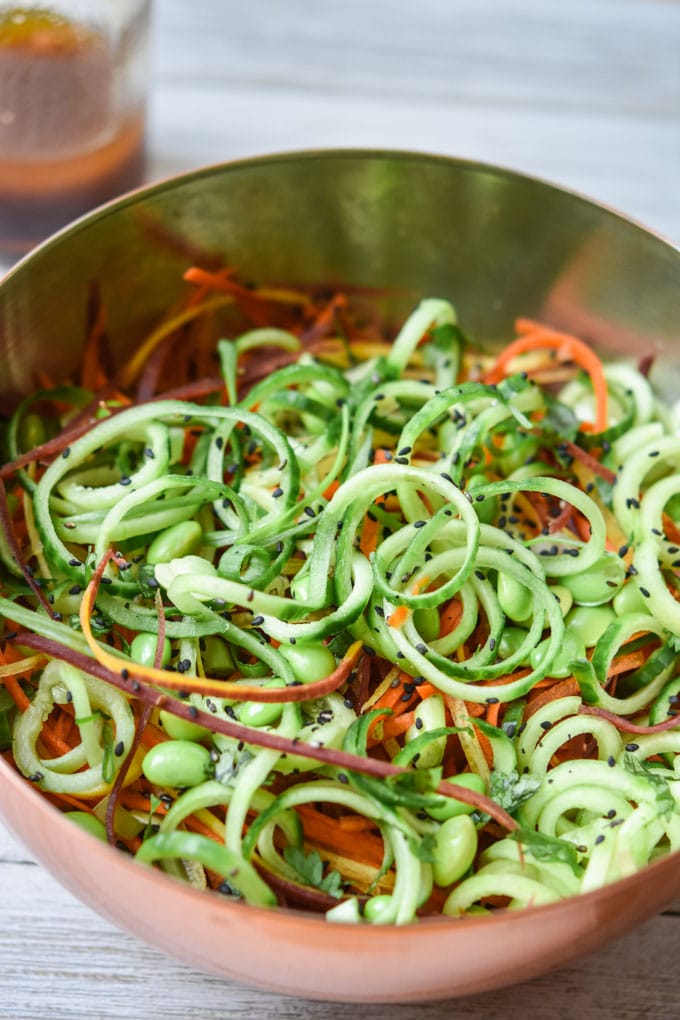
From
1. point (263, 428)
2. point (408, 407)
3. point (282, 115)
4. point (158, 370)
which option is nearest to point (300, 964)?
point (263, 428)

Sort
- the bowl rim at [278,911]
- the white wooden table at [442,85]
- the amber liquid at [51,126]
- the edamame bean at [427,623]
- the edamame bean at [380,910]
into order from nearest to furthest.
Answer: the bowl rim at [278,911] < the edamame bean at [380,910] < the edamame bean at [427,623] < the amber liquid at [51,126] < the white wooden table at [442,85]

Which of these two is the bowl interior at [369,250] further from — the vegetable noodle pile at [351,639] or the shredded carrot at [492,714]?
the shredded carrot at [492,714]

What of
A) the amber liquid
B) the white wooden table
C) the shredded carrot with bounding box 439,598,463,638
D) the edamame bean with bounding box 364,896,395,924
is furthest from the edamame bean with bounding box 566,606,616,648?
the amber liquid

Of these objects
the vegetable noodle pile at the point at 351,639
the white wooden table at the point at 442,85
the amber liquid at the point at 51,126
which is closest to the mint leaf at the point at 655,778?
the vegetable noodle pile at the point at 351,639

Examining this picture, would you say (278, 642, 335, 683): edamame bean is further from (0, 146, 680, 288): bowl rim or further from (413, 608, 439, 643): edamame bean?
(0, 146, 680, 288): bowl rim

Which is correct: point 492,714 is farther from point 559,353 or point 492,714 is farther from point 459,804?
point 559,353

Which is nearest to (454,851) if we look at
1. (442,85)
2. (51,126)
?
(51,126)
